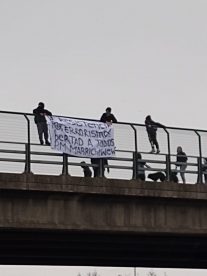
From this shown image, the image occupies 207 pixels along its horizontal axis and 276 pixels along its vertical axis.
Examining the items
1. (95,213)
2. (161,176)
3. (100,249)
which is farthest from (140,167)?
(100,249)

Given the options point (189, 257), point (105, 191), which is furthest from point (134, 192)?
point (189, 257)

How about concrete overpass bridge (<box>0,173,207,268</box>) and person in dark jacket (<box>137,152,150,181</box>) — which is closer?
concrete overpass bridge (<box>0,173,207,268</box>)

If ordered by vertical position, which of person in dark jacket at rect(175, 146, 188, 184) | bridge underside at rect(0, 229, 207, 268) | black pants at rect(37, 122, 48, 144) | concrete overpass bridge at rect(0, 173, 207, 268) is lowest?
bridge underside at rect(0, 229, 207, 268)

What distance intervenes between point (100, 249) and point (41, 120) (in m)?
7.30

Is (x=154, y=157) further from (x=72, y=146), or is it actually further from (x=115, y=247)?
(x=115, y=247)

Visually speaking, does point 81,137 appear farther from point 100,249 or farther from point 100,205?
point 100,249

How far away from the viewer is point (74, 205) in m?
24.9

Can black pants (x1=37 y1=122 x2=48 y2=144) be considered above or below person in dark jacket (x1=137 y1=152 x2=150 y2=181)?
above

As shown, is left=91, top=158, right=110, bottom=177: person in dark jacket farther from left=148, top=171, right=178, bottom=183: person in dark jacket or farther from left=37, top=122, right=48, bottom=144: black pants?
left=37, top=122, right=48, bottom=144: black pants

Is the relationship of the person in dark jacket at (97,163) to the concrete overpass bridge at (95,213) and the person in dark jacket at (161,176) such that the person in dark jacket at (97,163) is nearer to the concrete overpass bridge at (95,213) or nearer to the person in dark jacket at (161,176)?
the concrete overpass bridge at (95,213)

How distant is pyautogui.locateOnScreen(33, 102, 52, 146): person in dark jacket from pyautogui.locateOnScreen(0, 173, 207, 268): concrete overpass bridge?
1.62 m

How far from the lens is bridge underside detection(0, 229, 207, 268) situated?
27219 mm

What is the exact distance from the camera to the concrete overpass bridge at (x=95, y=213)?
947 inches

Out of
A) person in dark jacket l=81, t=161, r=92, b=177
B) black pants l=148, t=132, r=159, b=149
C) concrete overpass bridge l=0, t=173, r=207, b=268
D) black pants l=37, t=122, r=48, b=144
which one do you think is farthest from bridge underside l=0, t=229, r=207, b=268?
black pants l=148, t=132, r=159, b=149
